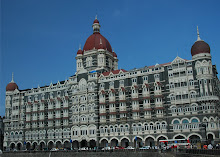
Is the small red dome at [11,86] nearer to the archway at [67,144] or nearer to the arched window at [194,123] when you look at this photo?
the archway at [67,144]

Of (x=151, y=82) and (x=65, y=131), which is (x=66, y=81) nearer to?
(x=65, y=131)

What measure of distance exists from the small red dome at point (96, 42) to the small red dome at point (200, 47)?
33307 mm

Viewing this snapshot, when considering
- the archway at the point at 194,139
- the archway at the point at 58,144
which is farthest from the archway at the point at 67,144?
the archway at the point at 194,139

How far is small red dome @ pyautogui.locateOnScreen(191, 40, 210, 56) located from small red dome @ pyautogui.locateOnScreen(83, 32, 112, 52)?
33.3 m

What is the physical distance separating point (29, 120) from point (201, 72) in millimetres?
60708

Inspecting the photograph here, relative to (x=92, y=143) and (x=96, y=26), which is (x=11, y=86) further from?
(x=92, y=143)

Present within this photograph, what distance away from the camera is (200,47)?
68625 millimetres

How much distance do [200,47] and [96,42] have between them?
127ft

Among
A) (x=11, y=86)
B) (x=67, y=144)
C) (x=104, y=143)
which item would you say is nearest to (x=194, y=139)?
(x=104, y=143)

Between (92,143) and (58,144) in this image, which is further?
(58,144)

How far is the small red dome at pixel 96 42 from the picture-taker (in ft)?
309

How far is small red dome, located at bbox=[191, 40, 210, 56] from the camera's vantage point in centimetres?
6838

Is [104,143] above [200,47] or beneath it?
beneath

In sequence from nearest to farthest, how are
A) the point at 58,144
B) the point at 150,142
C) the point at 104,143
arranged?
the point at 150,142 < the point at 104,143 < the point at 58,144
